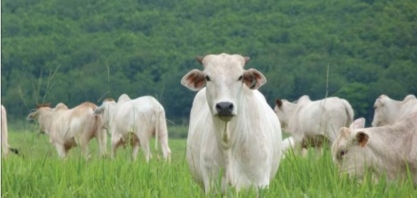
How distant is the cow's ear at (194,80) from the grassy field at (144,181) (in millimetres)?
686

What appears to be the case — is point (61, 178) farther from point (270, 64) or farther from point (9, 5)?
point (9, 5)

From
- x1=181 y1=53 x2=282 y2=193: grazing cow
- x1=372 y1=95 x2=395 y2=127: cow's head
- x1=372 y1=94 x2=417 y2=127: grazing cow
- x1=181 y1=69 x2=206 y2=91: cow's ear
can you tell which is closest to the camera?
x1=181 y1=53 x2=282 y2=193: grazing cow

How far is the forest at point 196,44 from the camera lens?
62844 mm

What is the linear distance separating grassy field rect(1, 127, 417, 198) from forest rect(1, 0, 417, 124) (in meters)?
47.6

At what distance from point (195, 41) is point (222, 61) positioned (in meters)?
65.1

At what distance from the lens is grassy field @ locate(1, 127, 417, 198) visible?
7.38 metres

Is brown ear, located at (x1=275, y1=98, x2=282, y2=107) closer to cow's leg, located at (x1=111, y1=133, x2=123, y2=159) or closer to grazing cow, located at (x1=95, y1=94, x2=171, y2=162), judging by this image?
grazing cow, located at (x1=95, y1=94, x2=171, y2=162)

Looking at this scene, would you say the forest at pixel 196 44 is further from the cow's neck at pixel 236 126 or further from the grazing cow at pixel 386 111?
the cow's neck at pixel 236 126

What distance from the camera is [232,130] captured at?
7.87m

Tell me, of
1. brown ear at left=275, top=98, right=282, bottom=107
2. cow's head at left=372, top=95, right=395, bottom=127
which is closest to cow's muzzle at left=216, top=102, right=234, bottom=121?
cow's head at left=372, top=95, right=395, bottom=127

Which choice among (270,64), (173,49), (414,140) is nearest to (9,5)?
(173,49)

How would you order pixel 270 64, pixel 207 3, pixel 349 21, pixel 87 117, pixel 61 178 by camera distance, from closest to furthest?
pixel 61 178 < pixel 87 117 < pixel 270 64 < pixel 349 21 < pixel 207 3

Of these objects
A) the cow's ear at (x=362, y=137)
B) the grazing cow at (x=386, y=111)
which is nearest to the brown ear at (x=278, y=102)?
the grazing cow at (x=386, y=111)

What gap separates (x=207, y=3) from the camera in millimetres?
75750
